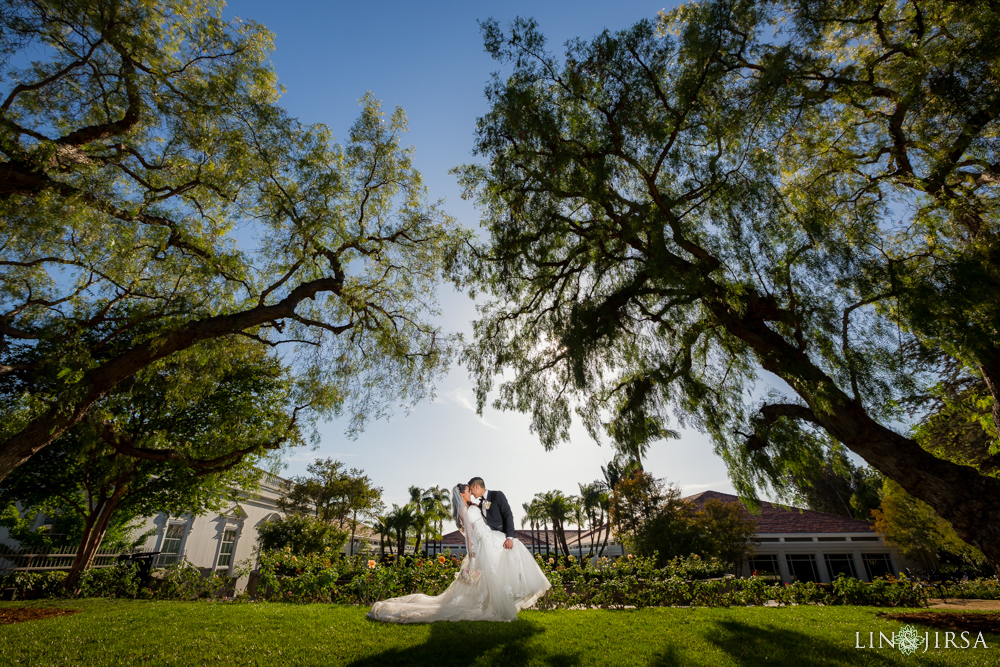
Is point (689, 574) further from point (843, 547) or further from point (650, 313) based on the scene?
point (843, 547)

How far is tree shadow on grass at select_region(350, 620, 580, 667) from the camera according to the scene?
4199 mm

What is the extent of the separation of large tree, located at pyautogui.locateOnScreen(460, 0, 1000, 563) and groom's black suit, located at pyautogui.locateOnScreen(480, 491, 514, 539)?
1791mm

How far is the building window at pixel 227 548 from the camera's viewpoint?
2139 centimetres

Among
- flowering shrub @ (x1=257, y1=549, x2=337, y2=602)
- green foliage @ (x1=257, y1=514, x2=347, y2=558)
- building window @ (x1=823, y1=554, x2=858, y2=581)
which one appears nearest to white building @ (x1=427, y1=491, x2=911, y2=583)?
building window @ (x1=823, y1=554, x2=858, y2=581)

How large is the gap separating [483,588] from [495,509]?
1.10 metres

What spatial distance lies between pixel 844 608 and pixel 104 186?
17.3 meters

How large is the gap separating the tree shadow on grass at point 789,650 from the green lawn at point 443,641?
15 millimetres

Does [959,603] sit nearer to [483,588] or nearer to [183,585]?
[483,588]

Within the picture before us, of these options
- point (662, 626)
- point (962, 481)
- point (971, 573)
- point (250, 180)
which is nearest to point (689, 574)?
point (662, 626)

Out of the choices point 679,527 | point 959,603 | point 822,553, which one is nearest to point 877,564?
point 822,553

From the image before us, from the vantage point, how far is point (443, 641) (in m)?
4.85

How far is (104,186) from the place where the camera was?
793cm

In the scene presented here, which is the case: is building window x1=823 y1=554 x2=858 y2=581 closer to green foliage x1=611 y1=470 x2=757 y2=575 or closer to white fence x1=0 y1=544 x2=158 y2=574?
green foliage x1=611 y1=470 x2=757 y2=575

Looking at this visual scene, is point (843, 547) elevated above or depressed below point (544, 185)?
below
